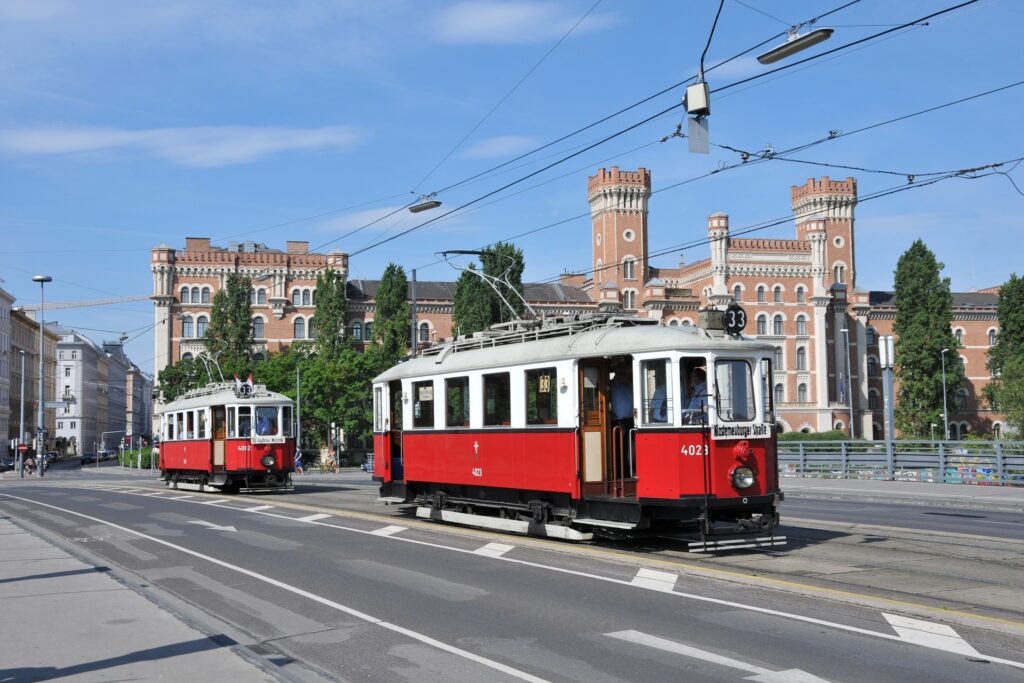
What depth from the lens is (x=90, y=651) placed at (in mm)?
8172

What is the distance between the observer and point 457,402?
18547 mm

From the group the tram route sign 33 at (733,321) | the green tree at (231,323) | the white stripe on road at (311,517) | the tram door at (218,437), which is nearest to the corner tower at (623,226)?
the green tree at (231,323)

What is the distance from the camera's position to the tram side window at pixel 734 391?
44.6ft

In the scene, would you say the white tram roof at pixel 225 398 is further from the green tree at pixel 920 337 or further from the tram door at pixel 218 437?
the green tree at pixel 920 337

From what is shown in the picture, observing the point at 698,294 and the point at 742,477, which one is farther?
the point at 698,294

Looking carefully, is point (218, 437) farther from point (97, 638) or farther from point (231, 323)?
point (231, 323)

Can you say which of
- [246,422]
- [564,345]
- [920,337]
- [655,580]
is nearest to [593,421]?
[564,345]

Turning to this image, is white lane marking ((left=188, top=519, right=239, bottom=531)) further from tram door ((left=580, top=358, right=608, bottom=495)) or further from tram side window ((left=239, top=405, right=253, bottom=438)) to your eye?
tram side window ((left=239, top=405, right=253, bottom=438))

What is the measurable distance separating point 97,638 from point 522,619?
12.4ft

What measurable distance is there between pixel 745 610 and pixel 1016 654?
8.35 ft

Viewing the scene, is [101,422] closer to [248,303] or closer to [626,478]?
[248,303]

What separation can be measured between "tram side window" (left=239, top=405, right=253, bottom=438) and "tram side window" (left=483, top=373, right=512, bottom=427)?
49.6 ft

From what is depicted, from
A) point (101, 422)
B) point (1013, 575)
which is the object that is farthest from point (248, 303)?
point (101, 422)

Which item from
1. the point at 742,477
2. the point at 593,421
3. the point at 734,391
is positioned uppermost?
the point at 734,391
